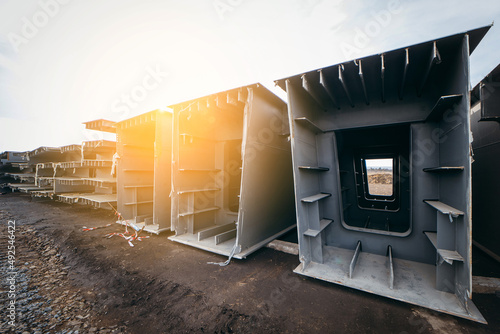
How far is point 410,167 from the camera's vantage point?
322cm

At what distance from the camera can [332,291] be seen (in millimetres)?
2561

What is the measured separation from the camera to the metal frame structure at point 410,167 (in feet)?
7.28

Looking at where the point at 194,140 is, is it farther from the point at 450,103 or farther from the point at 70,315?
the point at 450,103

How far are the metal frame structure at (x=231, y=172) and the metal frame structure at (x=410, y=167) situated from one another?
88 cm

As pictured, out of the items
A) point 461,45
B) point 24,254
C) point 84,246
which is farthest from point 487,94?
point 24,254

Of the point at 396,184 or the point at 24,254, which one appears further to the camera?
the point at 396,184

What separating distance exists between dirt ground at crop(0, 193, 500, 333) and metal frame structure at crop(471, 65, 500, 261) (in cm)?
85

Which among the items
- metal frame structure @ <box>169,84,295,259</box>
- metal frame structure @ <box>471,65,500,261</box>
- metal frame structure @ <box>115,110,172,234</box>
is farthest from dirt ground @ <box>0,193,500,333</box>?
metal frame structure @ <box>115,110,172,234</box>

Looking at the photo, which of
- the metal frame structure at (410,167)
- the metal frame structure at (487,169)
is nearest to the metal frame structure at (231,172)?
the metal frame structure at (410,167)

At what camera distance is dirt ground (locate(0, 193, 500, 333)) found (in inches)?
76.9

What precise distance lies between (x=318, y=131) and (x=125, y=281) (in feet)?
13.3

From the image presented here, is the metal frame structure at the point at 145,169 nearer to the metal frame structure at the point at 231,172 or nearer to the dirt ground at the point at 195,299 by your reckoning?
the metal frame structure at the point at 231,172

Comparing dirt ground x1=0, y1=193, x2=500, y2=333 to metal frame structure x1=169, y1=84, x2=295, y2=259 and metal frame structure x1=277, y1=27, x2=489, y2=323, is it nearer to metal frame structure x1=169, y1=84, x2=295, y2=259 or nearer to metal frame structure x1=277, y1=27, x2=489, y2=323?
metal frame structure x1=277, y1=27, x2=489, y2=323

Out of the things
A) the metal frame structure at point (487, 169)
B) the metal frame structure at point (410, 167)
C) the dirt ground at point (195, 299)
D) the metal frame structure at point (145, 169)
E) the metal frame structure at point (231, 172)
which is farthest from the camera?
the metal frame structure at point (145, 169)
